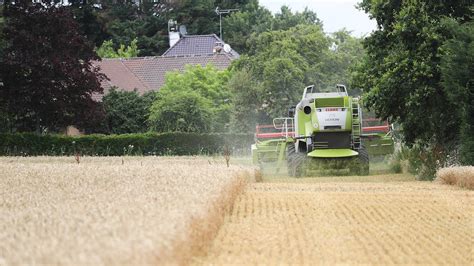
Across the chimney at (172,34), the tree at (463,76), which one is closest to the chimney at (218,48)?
the chimney at (172,34)

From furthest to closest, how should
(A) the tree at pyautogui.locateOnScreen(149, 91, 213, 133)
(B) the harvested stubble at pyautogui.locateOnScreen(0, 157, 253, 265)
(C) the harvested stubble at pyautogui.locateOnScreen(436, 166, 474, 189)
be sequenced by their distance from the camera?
1. (A) the tree at pyautogui.locateOnScreen(149, 91, 213, 133)
2. (C) the harvested stubble at pyautogui.locateOnScreen(436, 166, 474, 189)
3. (B) the harvested stubble at pyautogui.locateOnScreen(0, 157, 253, 265)

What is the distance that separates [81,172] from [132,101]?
37787 millimetres

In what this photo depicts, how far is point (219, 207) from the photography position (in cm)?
1515

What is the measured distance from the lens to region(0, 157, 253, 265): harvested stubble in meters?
8.48

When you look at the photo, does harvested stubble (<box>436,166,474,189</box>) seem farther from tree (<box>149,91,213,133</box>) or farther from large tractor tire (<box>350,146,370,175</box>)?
tree (<box>149,91,213,133</box>)

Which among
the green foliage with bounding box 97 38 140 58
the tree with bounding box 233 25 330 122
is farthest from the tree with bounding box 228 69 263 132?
the green foliage with bounding box 97 38 140 58

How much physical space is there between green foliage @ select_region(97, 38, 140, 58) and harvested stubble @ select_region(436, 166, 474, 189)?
5897 centimetres

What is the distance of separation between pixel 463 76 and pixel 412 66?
3.04 meters

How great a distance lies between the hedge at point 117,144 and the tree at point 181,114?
5.56 meters

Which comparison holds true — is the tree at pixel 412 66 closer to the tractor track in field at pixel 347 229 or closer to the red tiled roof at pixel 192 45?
the tractor track in field at pixel 347 229

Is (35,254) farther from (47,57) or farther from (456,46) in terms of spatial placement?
(47,57)

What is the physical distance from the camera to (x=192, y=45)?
82.8 meters

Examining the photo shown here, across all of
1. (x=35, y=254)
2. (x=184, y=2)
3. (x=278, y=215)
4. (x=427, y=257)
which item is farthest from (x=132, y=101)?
(x=35, y=254)

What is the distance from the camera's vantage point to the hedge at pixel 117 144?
148 ft
